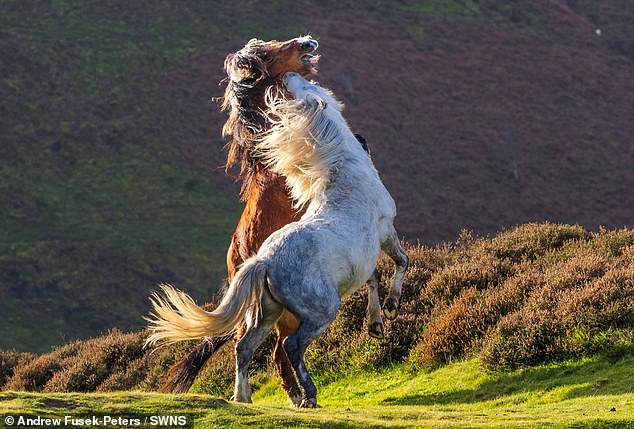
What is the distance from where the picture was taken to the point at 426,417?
7062mm

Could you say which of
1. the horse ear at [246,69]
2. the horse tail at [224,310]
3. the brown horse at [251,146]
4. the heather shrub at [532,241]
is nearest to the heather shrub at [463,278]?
the heather shrub at [532,241]

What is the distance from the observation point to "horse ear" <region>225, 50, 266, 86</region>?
9.70 metres

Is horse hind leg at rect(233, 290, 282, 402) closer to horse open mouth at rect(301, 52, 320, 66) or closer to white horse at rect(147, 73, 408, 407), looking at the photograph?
white horse at rect(147, 73, 408, 407)

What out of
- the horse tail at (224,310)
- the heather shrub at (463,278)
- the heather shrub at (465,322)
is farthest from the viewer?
the heather shrub at (463,278)

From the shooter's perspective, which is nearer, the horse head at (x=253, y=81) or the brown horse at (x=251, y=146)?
the brown horse at (x=251, y=146)

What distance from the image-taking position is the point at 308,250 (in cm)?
734

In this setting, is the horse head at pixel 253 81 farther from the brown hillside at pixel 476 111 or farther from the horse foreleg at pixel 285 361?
the brown hillside at pixel 476 111

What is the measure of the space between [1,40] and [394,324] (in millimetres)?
36633

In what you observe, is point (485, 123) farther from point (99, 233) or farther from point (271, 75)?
point (271, 75)

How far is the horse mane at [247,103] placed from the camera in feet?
31.8

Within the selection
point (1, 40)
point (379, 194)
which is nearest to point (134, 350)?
point (379, 194)

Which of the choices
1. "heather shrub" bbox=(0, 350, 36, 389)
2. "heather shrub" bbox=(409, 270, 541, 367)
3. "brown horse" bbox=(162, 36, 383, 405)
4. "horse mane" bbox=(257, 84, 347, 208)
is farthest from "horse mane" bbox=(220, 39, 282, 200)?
"heather shrub" bbox=(0, 350, 36, 389)

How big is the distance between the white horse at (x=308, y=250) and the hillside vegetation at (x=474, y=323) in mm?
1629

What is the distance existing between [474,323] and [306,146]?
3261mm
